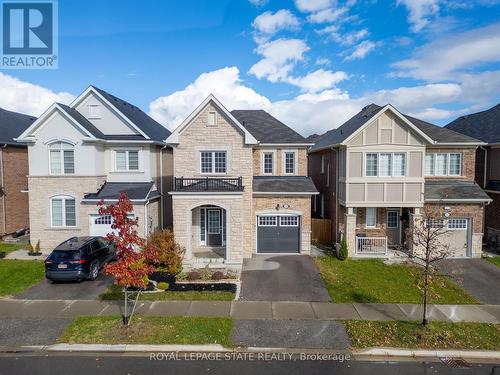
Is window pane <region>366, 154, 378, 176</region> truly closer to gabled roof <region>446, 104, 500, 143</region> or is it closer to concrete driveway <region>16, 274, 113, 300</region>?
gabled roof <region>446, 104, 500, 143</region>

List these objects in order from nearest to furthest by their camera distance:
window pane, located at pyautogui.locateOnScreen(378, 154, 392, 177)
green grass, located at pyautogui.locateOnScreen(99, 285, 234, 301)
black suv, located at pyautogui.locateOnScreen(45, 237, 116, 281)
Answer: green grass, located at pyautogui.locateOnScreen(99, 285, 234, 301) < black suv, located at pyautogui.locateOnScreen(45, 237, 116, 281) < window pane, located at pyautogui.locateOnScreen(378, 154, 392, 177)

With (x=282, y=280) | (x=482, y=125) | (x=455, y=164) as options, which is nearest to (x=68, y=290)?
(x=282, y=280)

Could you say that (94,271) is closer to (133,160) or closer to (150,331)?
(150,331)

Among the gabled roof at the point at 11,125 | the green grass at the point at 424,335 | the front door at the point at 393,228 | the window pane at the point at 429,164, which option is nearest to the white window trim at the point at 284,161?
the front door at the point at 393,228

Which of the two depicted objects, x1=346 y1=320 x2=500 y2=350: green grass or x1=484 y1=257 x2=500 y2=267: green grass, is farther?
x1=484 y1=257 x2=500 y2=267: green grass

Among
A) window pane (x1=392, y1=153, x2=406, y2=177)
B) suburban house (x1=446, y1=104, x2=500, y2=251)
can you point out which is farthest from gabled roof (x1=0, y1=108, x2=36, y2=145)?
suburban house (x1=446, y1=104, x2=500, y2=251)

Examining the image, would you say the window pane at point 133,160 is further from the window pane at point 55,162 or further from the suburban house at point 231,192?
the suburban house at point 231,192

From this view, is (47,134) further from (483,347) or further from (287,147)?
(483,347)
